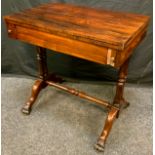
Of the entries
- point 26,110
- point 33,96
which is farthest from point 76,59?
point 26,110

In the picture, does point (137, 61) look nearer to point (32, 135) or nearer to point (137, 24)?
point (137, 24)

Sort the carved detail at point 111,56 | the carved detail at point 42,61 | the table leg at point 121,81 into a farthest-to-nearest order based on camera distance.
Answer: the carved detail at point 42,61 < the table leg at point 121,81 < the carved detail at point 111,56

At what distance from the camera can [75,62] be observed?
1.97 metres

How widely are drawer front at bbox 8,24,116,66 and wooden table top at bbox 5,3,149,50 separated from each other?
0.09 feet

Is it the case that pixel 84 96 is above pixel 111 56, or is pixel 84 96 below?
below

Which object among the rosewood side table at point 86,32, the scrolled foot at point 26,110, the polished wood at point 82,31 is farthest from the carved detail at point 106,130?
the scrolled foot at point 26,110

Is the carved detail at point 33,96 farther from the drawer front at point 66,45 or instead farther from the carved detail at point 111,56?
the carved detail at point 111,56

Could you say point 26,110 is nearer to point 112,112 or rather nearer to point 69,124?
point 69,124

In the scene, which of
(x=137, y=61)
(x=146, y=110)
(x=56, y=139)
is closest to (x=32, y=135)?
(x=56, y=139)

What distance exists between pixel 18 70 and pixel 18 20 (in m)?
0.94

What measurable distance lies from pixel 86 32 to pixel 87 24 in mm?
135

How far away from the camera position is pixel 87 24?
1202mm

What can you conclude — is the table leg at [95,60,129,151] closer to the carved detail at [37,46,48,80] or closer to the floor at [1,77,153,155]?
the floor at [1,77,153,155]

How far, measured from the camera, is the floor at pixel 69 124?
1.38m
